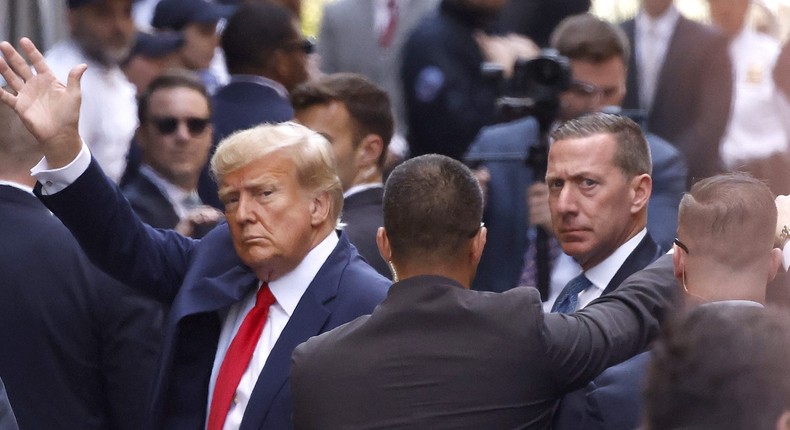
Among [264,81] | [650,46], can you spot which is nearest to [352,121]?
[264,81]

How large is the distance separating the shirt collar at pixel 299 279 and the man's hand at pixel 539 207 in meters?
1.15

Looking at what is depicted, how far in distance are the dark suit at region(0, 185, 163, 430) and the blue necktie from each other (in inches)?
47.1

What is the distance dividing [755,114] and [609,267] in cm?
285

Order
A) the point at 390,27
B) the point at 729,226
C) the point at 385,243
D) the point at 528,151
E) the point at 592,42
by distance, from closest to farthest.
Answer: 1. the point at 729,226
2. the point at 385,243
3. the point at 528,151
4. the point at 592,42
5. the point at 390,27

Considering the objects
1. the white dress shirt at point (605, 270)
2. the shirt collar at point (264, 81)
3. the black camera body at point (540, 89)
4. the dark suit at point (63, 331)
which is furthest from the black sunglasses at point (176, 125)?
the white dress shirt at point (605, 270)

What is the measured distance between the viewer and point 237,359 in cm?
355

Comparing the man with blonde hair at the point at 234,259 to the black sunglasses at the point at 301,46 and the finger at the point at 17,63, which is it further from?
the black sunglasses at the point at 301,46

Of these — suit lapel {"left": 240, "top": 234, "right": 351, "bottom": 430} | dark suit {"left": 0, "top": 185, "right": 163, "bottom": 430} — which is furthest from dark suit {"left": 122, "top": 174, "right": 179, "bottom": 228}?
suit lapel {"left": 240, "top": 234, "right": 351, "bottom": 430}

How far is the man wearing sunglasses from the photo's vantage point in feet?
16.7

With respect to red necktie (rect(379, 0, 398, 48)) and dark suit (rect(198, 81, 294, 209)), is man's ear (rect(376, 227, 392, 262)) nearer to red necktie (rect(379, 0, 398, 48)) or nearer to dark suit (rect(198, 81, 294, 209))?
dark suit (rect(198, 81, 294, 209))

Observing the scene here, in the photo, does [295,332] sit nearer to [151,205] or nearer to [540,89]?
[151,205]

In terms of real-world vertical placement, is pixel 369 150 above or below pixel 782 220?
below

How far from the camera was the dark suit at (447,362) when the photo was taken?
294cm

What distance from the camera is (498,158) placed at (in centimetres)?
525
